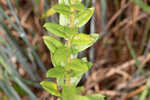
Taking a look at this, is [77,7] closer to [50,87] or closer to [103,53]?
[50,87]

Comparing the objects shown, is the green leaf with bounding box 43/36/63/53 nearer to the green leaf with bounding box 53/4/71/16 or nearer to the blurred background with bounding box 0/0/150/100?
the green leaf with bounding box 53/4/71/16

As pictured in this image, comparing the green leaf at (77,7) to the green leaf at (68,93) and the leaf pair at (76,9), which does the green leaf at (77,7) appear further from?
the green leaf at (68,93)

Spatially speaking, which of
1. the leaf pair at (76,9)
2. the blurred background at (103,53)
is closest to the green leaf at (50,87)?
the leaf pair at (76,9)

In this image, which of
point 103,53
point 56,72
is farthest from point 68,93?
point 103,53

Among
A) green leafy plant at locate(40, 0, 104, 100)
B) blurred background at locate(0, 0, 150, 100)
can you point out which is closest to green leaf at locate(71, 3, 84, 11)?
green leafy plant at locate(40, 0, 104, 100)

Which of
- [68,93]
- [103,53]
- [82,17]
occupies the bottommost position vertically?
[103,53]

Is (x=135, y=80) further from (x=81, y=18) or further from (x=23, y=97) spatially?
(x=81, y=18)

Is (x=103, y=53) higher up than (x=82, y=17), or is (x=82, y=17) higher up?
(x=82, y=17)

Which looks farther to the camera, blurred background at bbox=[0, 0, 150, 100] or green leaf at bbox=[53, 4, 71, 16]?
blurred background at bbox=[0, 0, 150, 100]
